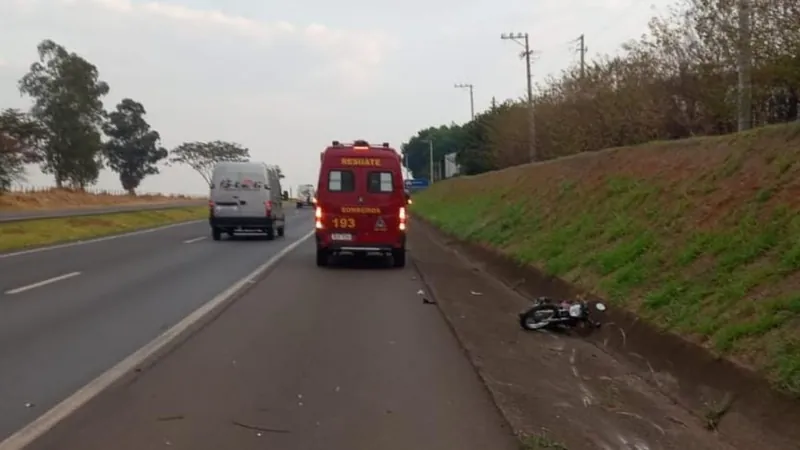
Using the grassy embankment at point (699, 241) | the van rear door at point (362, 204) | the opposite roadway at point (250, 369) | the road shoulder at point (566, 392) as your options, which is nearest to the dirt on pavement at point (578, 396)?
the road shoulder at point (566, 392)

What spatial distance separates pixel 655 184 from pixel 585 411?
9558 mm

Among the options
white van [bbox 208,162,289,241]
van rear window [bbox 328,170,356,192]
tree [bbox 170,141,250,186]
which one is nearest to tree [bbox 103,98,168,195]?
tree [bbox 170,141,250,186]

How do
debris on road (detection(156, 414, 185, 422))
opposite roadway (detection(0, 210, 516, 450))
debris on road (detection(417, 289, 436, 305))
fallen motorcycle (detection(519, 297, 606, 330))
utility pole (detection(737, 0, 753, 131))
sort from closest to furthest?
opposite roadway (detection(0, 210, 516, 450)) → debris on road (detection(156, 414, 185, 422)) → fallen motorcycle (detection(519, 297, 606, 330)) → debris on road (detection(417, 289, 436, 305)) → utility pole (detection(737, 0, 753, 131))

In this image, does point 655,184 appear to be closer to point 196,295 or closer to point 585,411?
point 196,295

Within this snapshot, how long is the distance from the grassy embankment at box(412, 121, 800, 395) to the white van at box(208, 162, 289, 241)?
35.6 feet

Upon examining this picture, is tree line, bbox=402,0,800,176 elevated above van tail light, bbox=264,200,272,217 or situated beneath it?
elevated above

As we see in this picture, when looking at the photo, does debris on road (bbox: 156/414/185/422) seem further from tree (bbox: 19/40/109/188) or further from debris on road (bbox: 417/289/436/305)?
tree (bbox: 19/40/109/188)

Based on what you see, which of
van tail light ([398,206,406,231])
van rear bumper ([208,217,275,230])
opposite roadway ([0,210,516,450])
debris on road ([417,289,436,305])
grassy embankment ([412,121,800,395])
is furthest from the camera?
van rear bumper ([208,217,275,230])

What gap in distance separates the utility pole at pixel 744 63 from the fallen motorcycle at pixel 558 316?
23.3ft

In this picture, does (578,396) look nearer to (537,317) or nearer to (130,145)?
(537,317)

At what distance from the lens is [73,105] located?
252ft

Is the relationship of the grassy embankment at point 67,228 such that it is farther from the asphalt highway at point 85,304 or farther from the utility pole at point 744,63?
the utility pole at point 744,63

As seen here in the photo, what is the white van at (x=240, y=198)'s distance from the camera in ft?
99.4

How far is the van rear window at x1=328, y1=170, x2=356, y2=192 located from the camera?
797 inches
